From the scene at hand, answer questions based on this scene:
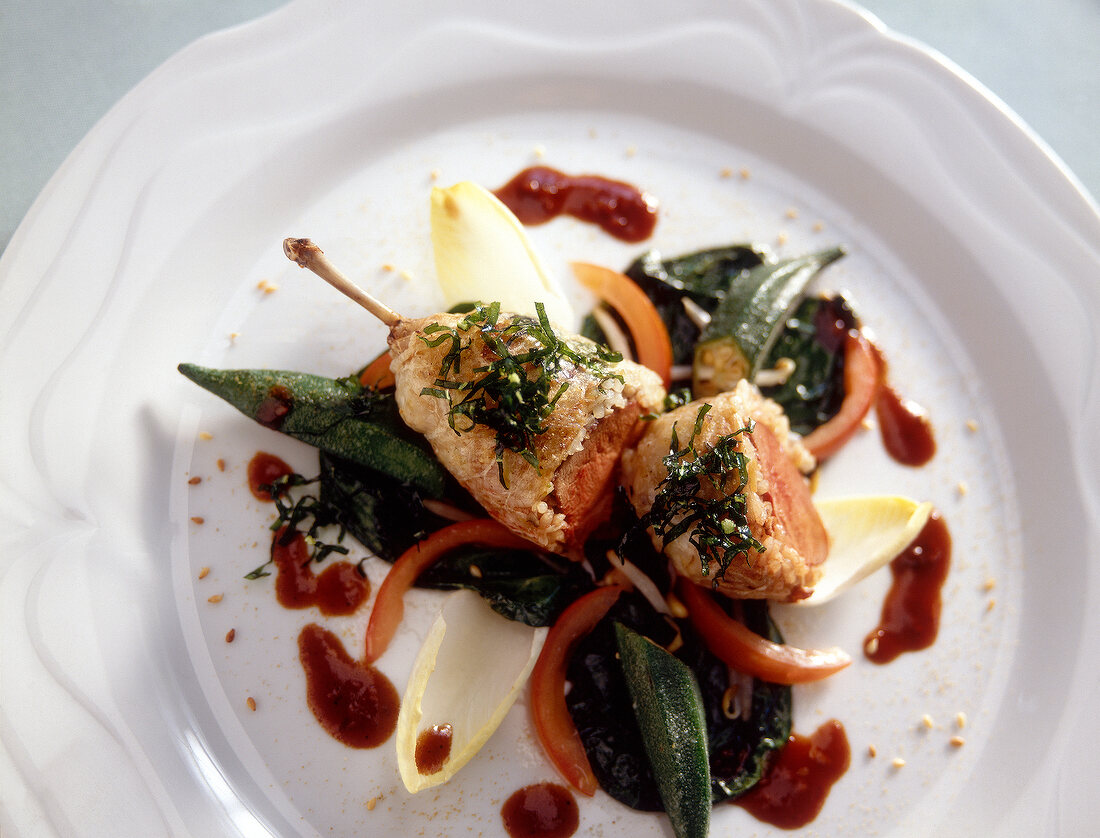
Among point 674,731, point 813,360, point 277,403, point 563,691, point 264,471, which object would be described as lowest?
point 563,691

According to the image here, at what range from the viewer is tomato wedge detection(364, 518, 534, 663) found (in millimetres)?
3531

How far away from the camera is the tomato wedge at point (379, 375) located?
12.3 ft

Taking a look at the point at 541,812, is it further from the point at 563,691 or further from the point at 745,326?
the point at 745,326

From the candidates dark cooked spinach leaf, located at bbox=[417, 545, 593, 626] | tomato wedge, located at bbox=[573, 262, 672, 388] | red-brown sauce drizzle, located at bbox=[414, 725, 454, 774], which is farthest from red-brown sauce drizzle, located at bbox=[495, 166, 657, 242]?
red-brown sauce drizzle, located at bbox=[414, 725, 454, 774]

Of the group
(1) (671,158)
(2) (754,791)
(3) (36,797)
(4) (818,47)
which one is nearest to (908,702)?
(2) (754,791)

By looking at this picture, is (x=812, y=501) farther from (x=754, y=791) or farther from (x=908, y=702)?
(x=754, y=791)

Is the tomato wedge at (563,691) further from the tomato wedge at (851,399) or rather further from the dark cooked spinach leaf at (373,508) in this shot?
the tomato wedge at (851,399)

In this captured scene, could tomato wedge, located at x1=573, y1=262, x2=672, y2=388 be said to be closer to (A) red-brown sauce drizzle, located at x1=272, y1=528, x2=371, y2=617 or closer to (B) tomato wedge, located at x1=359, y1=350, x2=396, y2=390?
(B) tomato wedge, located at x1=359, y1=350, x2=396, y2=390

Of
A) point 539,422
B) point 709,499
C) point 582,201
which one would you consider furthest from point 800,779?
point 582,201

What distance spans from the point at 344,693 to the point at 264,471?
1177 mm

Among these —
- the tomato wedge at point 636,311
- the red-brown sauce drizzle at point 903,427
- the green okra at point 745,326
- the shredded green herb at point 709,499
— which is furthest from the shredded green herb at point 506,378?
the red-brown sauce drizzle at point 903,427

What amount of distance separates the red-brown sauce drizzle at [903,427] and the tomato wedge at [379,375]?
2708 millimetres

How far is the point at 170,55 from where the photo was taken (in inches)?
165

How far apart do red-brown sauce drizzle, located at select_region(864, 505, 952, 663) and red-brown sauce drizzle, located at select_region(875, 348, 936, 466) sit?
15.0 inches
